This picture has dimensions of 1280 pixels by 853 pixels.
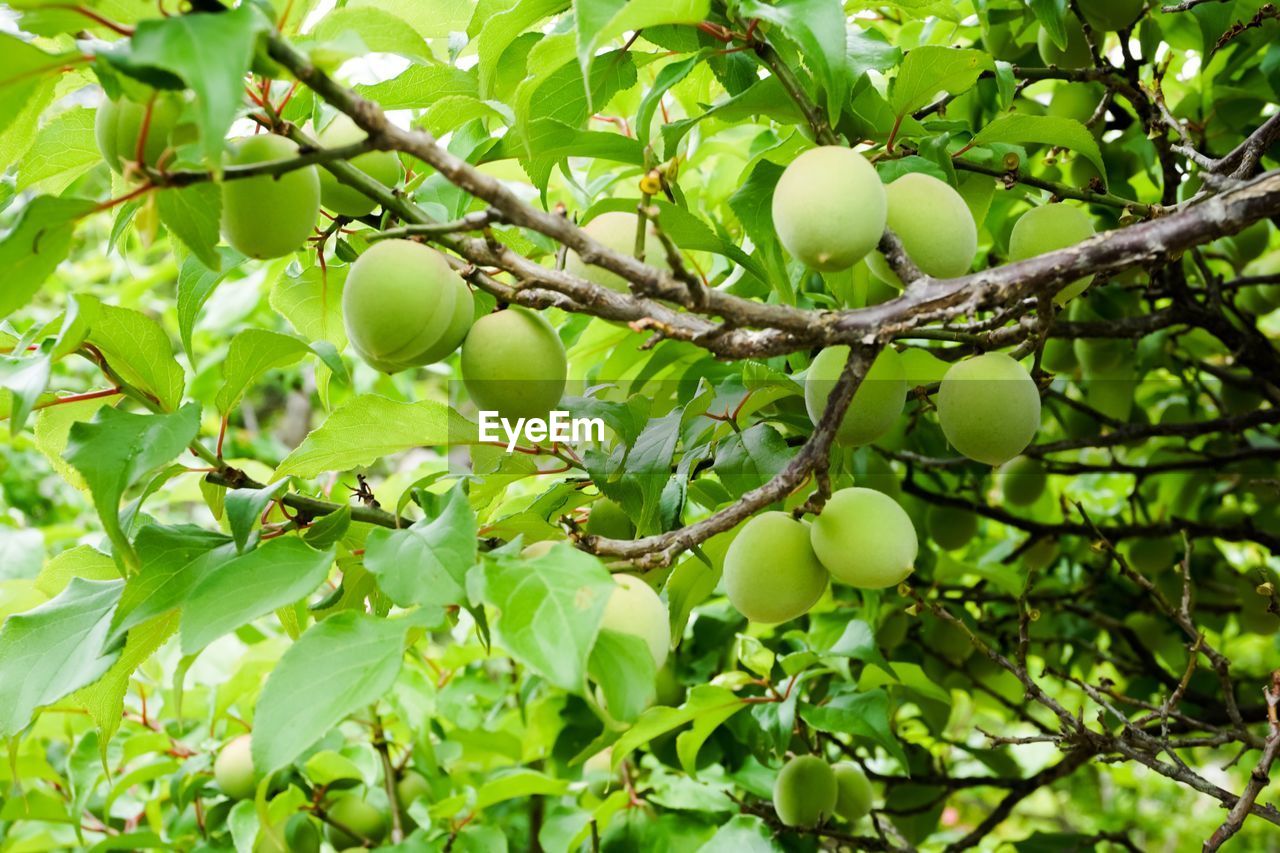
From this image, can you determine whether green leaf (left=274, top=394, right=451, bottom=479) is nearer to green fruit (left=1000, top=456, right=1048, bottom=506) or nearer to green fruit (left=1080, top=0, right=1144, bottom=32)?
green fruit (left=1080, top=0, right=1144, bottom=32)

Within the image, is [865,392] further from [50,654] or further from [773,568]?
[50,654]

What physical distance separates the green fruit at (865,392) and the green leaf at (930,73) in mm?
242

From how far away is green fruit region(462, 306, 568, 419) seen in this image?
0.91m

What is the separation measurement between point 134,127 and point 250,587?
33cm

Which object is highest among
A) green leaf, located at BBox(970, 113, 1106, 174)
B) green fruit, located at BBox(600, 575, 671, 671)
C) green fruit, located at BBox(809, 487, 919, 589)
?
green leaf, located at BBox(970, 113, 1106, 174)

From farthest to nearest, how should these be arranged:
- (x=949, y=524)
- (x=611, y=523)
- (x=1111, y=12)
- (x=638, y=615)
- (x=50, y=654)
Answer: (x=949, y=524), (x=1111, y=12), (x=611, y=523), (x=50, y=654), (x=638, y=615)

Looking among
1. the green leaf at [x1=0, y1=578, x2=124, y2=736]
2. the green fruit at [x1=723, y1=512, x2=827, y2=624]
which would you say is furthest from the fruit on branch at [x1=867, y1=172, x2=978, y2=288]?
the green leaf at [x1=0, y1=578, x2=124, y2=736]

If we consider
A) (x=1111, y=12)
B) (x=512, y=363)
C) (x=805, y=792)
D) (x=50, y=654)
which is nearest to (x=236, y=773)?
(x=50, y=654)

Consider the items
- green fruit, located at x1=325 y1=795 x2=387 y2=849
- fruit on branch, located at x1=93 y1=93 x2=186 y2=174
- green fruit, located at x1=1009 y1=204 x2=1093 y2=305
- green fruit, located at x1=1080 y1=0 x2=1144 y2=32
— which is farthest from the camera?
green fruit, located at x1=325 y1=795 x2=387 y2=849

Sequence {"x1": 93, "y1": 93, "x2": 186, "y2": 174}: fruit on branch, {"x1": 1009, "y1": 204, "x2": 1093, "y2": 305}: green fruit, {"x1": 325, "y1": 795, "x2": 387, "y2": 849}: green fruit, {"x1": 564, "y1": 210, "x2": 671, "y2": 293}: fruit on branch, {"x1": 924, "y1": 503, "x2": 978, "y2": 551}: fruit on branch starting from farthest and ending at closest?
{"x1": 924, "y1": 503, "x2": 978, "y2": 551}: fruit on branch < {"x1": 325, "y1": 795, "x2": 387, "y2": 849}: green fruit < {"x1": 1009, "y1": 204, "x2": 1093, "y2": 305}: green fruit < {"x1": 564, "y1": 210, "x2": 671, "y2": 293}: fruit on branch < {"x1": 93, "y1": 93, "x2": 186, "y2": 174}: fruit on branch

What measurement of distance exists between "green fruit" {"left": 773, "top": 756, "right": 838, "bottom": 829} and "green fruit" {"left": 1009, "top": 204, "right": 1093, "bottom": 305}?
62 cm

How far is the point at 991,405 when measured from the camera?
0.98 metres

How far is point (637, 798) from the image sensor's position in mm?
1459

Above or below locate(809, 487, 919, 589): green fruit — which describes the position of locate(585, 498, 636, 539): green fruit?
below
